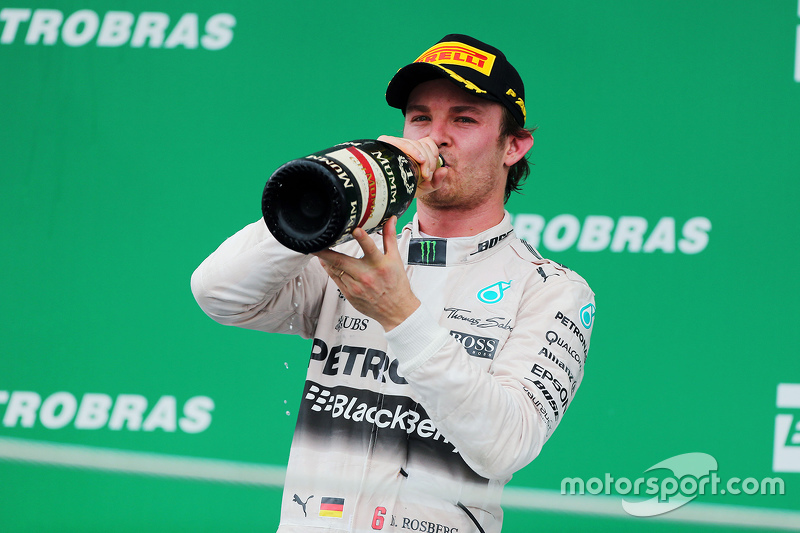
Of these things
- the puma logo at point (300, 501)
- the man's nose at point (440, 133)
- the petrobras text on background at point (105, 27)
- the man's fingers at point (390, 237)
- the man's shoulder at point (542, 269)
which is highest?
the petrobras text on background at point (105, 27)

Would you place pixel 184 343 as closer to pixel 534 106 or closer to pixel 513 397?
pixel 534 106

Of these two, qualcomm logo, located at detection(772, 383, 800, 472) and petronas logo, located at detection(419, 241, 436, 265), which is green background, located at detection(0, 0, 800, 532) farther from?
petronas logo, located at detection(419, 241, 436, 265)

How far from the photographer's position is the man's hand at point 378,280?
3.52ft

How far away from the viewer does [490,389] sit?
1094mm

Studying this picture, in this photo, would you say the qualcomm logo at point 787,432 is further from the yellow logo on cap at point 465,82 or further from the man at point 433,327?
the yellow logo on cap at point 465,82

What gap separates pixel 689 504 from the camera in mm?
2434

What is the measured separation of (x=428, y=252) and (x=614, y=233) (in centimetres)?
123

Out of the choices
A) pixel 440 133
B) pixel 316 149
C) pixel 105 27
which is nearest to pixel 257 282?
pixel 440 133

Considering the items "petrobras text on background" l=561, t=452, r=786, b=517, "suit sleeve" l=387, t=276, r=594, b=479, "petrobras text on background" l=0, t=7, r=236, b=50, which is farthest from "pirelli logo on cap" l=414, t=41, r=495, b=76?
"petrobras text on background" l=561, t=452, r=786, b=517

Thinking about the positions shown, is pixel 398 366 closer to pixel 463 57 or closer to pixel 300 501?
pixel 300 501

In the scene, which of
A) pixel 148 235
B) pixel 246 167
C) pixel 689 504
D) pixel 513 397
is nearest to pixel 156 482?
pixel 148 235

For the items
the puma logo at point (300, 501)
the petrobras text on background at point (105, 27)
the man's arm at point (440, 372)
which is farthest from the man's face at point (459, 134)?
the petrobras text on background at point (105, 27)

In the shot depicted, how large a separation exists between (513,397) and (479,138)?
480mm

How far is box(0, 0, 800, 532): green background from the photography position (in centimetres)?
248
